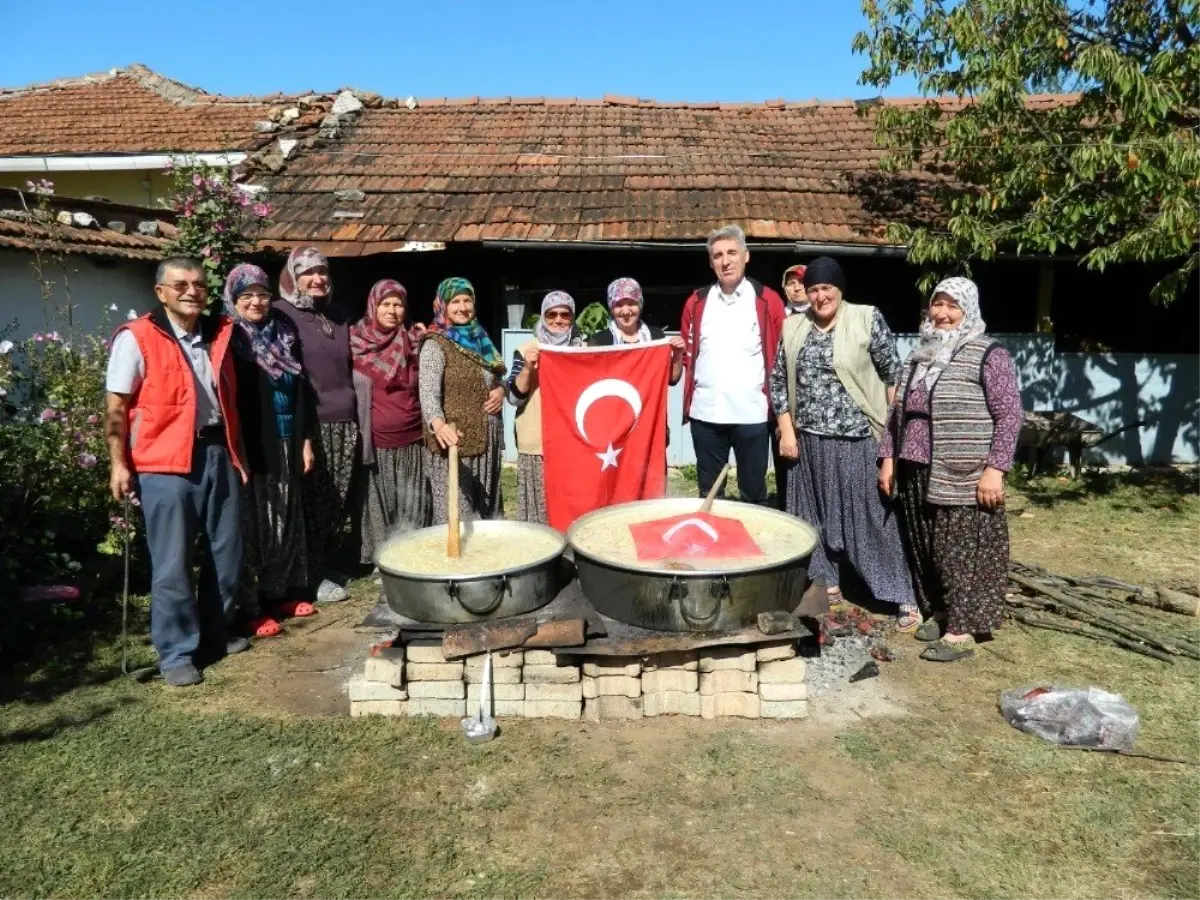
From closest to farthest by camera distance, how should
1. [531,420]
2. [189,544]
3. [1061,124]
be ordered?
[189,544], [531,420], [1061,124]

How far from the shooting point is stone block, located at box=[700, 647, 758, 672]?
3402 millimetres

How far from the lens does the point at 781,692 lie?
3.43 metres

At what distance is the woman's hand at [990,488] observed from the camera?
378 cm

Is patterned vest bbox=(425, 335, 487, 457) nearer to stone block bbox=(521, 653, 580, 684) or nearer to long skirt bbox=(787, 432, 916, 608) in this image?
stone block bbox=(521, 653, 580, 684)

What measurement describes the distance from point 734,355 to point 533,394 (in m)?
1.10

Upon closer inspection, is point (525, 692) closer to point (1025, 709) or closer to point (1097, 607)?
point (1025, 709)

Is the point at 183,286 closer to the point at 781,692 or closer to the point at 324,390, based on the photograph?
the point at 324,390

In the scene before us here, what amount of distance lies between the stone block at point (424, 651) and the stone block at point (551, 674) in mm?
344

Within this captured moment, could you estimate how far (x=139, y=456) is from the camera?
361 cm

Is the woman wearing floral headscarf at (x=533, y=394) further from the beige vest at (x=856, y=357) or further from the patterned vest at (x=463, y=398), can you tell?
the beige vest at (x=856, y=357)

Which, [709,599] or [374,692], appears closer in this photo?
[709,599]

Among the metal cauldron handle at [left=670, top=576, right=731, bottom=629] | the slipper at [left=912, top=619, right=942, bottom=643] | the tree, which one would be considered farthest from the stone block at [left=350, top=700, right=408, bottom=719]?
the tree

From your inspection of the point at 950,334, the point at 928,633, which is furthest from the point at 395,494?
the point at 950,334

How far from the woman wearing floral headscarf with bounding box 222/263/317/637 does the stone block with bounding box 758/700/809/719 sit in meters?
2.53
